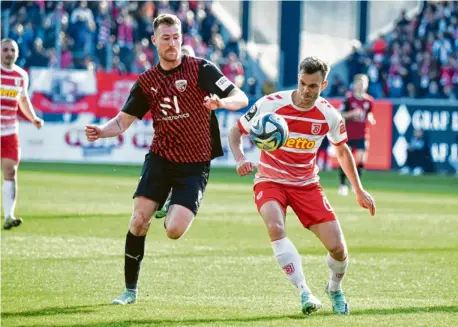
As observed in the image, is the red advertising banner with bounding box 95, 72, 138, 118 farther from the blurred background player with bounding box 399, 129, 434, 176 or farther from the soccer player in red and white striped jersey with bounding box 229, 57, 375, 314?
the soccer player in red and white striped jersey with bounding box 229, 57, 375, 314

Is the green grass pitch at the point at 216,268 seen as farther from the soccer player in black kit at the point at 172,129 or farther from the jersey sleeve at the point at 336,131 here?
the jersey sleeve at the point at 336,131

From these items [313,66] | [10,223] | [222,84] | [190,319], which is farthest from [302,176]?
[10,223]

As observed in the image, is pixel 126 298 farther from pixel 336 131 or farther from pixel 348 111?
pixel 348 111

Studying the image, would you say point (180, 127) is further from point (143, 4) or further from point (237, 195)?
Result: point (143, 4)

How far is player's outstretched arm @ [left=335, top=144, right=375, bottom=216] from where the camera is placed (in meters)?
8.82

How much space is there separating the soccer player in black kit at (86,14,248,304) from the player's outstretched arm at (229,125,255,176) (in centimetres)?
30

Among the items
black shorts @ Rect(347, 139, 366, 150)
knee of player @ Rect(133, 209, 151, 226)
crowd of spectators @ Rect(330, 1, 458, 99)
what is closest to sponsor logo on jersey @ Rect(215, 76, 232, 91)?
knee of player @ Rect(133, 209, 151, 226)

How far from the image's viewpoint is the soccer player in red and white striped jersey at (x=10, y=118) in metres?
14.8

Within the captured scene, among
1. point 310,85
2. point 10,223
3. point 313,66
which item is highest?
point 313,66

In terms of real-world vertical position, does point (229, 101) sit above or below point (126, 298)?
above

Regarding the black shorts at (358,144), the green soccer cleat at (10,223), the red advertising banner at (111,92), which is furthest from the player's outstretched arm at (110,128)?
the red advertising banner at (111,92)

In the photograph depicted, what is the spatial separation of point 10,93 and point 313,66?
24.9ft

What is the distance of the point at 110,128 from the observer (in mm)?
9297

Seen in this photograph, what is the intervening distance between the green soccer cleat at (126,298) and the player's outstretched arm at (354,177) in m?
2.01
